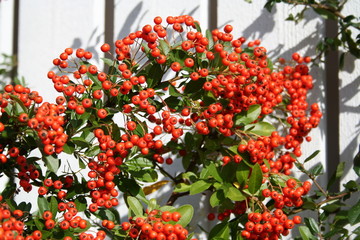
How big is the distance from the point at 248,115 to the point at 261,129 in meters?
0.11

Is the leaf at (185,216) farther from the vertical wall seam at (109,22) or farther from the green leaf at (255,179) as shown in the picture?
the vertical wall seam at (109,22)

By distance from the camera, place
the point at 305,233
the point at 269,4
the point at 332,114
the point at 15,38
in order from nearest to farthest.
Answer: the point at 305,233 < the point at 269,4 < the point at 332,114 < the point at 15,38

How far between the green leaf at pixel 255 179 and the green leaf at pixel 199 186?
122mm

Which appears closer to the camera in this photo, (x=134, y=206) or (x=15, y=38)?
(x=134, y=206)

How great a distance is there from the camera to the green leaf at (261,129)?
1351 mm

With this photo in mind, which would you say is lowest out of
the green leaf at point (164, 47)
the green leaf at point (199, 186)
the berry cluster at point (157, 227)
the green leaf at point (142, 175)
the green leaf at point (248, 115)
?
the berry cluster at point (157, 227)

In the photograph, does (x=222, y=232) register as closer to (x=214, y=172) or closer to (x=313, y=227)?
(x=214, y=172)

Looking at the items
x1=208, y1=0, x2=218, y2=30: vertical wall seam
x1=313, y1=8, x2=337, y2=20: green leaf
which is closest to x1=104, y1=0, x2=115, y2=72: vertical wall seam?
x1=208, y1=0, x2=218, y2=30: vertical wall seam

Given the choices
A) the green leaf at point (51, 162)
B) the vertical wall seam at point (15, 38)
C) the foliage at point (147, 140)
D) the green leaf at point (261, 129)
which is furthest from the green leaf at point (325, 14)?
the vertical wall seam at point (15, 38)

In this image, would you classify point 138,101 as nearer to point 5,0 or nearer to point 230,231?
point 230,231

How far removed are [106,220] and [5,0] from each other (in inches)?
57.0

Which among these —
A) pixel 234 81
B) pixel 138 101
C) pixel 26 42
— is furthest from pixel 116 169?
pixel 26 42

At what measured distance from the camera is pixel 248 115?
1.27 meters

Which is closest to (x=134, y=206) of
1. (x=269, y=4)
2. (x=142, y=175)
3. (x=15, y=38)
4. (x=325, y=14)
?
(x=142, y=175)
